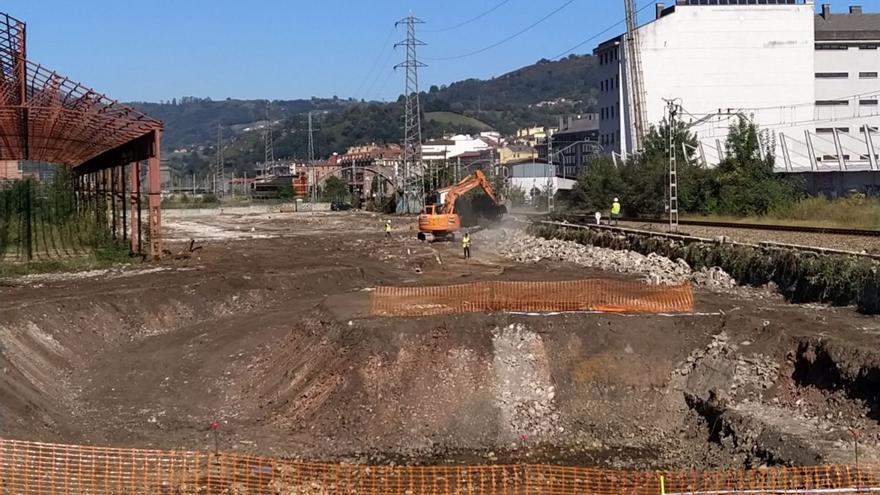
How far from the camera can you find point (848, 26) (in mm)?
85562

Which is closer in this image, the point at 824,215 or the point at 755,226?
the point at 755,226

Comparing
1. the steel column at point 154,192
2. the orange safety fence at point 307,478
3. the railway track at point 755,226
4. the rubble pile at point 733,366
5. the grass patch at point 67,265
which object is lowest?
the orange safety fence at point 307,478

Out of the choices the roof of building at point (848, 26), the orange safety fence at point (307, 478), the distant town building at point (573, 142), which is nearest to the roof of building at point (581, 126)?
the distant town building at point (573, 142)

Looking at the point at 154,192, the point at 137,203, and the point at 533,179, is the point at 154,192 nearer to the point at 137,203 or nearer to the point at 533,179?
the point at 137,203

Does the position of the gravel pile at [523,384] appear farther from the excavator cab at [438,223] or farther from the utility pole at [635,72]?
the utility pole at [635,72]

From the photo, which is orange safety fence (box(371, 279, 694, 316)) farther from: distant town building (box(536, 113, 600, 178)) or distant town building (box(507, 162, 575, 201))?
distant town building (box(536, 113, 600, 178))

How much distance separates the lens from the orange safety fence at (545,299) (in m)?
23.1

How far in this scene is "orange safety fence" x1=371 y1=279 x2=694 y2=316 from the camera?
23094 mm

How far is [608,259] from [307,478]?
24752 millimetres

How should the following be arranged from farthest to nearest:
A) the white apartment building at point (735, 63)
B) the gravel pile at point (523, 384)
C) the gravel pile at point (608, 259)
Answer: the white apartment building at point (735, 63) < the gravel pile at point (608, 259) < the gravel pile at point (523, 384)

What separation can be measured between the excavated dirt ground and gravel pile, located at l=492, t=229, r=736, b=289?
3577mm

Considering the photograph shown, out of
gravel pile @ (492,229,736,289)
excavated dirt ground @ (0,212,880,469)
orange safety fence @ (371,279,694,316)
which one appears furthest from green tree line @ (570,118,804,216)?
orange safety fence @ (371,279,694,316)

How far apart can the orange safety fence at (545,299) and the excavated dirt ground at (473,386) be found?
0.90 meters

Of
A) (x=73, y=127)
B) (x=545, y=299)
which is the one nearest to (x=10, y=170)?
(x=73, y=127)
